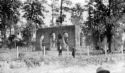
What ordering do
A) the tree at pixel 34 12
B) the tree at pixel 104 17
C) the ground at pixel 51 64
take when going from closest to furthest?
the ground at pixel 51 64
the tree at pixel 104 17
the tree at pixel 34 12

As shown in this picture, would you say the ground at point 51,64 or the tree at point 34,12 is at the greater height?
the tree at point 34,12

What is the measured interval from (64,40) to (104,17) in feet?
23.2

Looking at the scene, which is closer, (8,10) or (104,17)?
(104,17)

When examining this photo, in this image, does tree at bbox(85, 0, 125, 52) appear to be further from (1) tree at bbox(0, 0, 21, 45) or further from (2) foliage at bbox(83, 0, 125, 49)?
Answer: (1) tree at bbox(0, 0, 21, 45)

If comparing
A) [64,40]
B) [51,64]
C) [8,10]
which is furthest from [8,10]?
[51,64]

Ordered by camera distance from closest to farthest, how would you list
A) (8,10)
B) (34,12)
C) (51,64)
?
(51,64)
(8,10)
(34,12)

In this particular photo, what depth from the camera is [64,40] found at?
1195 inches

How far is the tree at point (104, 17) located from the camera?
2890 centimetres

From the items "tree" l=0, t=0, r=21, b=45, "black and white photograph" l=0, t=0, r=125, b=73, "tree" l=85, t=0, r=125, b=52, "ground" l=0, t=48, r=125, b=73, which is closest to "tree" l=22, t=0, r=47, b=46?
"black and white photograph" l=0, t=0, r=125, b=73

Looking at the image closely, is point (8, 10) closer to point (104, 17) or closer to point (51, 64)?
point (104, 17)

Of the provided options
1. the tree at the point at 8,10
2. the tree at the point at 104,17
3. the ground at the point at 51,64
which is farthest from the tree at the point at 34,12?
the ground at the point at 51,64

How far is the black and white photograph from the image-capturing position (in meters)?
14.6

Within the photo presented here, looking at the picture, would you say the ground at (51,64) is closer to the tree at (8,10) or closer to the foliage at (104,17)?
the foliage at (104,17)

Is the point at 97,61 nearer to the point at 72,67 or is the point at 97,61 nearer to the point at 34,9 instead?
the point at 72,67
